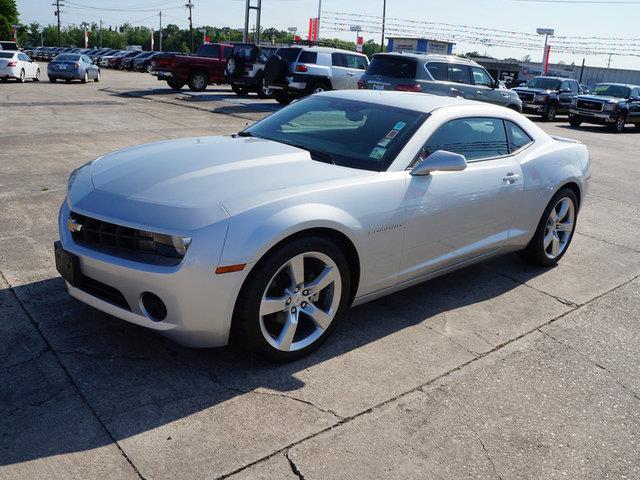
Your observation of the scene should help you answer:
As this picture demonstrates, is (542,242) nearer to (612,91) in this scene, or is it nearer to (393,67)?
(393,67)

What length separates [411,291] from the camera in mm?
4668

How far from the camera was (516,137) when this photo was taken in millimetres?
4926

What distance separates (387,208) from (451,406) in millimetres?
1204

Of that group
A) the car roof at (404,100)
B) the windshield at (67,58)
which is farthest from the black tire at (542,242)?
the windshield at (67,58)

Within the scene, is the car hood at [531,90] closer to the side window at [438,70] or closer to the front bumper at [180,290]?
the side window at [438,70]

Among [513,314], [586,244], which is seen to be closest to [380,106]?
[513,314]

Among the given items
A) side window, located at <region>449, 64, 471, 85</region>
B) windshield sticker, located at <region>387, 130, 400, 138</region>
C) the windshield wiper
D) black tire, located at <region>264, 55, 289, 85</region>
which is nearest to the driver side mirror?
windshield sticker, located at <region>387, 130, 400, 138</region>

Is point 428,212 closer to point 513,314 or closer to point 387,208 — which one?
point 387,208

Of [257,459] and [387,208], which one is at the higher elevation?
[387,208]

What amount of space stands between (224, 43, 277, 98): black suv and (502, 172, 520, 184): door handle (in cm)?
1805

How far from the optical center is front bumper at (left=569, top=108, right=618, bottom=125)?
20.4 metres

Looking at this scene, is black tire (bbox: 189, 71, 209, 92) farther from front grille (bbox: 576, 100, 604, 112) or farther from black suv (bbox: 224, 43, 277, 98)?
front grille (bbox: 576, 100, 604, 112)

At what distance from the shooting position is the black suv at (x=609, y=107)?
20453 millimetres

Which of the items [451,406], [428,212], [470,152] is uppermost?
[470,152]
